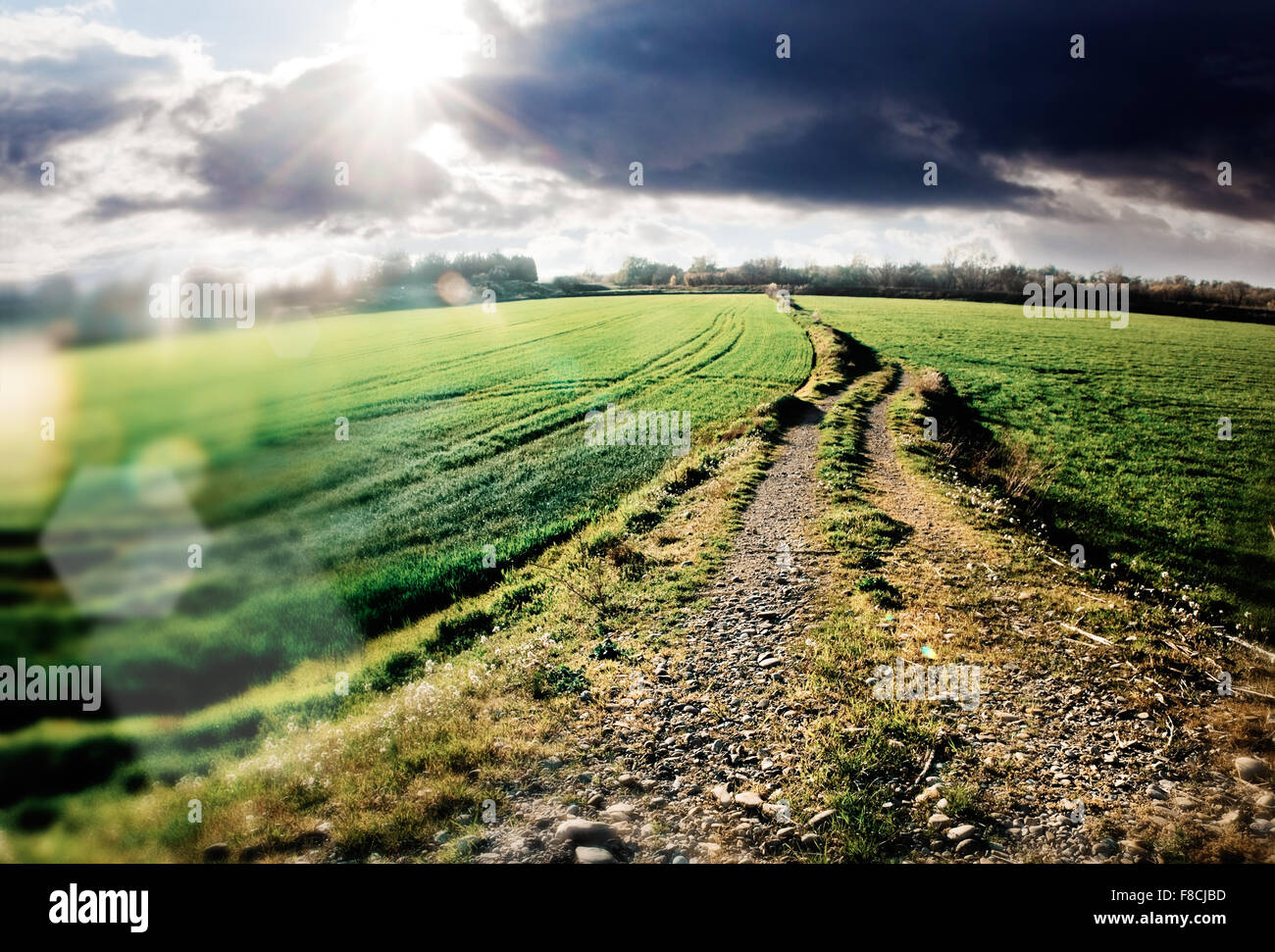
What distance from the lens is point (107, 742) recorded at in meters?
7.27

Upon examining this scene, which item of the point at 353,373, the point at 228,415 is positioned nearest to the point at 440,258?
the point at 353,373

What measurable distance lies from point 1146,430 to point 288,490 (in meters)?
31.2

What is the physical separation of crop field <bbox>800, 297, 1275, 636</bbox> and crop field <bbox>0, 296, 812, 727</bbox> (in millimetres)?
11276

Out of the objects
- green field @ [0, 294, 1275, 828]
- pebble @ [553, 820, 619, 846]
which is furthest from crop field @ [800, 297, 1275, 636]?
pebble @ [553, 820, 619, 846]

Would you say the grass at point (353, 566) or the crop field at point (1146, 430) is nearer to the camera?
the grass at point (353, 566)

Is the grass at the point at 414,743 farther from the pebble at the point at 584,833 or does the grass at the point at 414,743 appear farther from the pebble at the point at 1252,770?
the pebble at the point at 1252,770

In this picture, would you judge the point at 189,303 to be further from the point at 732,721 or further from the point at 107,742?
the point at 732,721

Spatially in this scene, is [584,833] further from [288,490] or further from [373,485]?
[288,490]

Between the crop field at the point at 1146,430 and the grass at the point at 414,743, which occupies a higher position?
the crop field at the point at 1146,430

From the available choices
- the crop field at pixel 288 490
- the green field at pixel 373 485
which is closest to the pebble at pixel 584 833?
the green field at pixel 373 485

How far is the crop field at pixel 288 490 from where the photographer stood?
9.88m

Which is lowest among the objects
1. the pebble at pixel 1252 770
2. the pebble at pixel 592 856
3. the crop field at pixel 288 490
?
the pebble at pixel 592 856

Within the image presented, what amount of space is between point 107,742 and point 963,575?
508 inches

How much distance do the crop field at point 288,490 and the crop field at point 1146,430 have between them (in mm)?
11276
